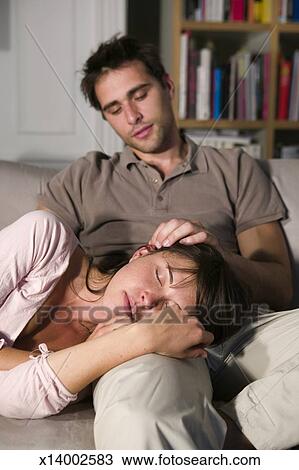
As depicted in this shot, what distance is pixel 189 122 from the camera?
3.65 feet

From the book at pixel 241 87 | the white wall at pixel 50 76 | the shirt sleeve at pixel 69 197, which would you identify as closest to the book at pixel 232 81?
the book at pixel 241 87

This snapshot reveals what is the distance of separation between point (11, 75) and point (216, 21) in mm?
356

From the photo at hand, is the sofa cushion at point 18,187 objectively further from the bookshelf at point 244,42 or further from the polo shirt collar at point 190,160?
the bookshelf at point 244,42

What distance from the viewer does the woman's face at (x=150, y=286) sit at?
2.18 ft

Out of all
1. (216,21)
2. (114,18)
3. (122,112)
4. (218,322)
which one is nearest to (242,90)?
(216,21)

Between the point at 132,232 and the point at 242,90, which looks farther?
the point at 242,90

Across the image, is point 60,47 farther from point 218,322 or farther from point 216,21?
point 218,322

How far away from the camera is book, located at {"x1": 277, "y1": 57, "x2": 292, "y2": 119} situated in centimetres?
128

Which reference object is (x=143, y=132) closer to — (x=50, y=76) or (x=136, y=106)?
(x=136, y=106)

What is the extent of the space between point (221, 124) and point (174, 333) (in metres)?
0.64

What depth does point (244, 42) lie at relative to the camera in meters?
1.13

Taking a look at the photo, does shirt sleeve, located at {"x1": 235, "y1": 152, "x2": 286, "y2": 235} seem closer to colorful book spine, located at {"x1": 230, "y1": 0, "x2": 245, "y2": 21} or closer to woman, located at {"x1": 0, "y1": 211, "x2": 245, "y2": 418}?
woman, located at {"x1": 0, "y1": 211, "x2": 245, "y2": 418}

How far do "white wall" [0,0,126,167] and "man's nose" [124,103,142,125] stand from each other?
9 centimetres

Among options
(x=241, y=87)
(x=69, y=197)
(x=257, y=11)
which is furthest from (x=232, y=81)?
(x=69, y=197)
